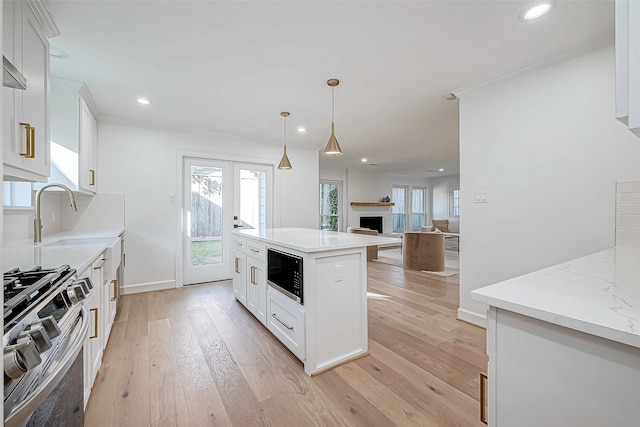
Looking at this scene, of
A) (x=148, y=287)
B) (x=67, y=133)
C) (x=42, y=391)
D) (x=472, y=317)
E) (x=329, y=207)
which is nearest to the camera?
(x=42, y=391)

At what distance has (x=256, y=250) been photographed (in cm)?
254

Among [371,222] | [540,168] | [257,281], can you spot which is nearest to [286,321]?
[257,281]

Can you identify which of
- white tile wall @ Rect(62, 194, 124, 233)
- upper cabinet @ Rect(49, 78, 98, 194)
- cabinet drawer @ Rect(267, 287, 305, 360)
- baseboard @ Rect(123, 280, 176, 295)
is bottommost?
baseboard @ Rect(123, 280, 176, 295)

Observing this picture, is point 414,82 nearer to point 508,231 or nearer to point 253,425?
point 508,231

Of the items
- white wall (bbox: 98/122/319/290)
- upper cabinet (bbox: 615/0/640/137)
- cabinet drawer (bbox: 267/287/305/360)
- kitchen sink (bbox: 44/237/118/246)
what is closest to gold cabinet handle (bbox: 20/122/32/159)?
kitchen sink (bbox: 44/237/118/246)

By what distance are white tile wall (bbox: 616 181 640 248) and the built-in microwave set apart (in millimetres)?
2177

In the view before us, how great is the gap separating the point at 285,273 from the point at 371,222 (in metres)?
6.79

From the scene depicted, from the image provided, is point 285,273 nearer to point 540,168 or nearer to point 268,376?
point 268,376

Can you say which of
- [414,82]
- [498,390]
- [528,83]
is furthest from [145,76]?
[528,83]

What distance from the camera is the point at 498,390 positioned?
0.72 metres

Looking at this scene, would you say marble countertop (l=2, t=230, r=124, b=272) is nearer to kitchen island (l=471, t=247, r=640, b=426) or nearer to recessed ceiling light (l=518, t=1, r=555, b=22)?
kitchen island (l=471, t=247, r=640, b=426)

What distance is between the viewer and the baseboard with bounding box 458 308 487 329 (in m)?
2.52

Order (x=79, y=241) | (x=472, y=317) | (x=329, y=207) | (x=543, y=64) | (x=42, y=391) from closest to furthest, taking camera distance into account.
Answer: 1. (x=42, y=391)
2. (x=543, y=64)
3. (x=79, y=241)
4. (x=472, y=317)
5. (x=329, y=207)

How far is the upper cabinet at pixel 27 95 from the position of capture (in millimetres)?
1229
